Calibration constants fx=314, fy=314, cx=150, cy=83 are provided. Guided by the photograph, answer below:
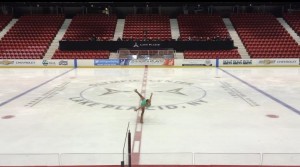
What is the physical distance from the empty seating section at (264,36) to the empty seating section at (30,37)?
1935cm

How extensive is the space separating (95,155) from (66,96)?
308 inches

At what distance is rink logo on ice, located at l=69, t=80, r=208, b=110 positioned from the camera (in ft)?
37.5

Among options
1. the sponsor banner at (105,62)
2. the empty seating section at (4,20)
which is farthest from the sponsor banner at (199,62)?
the empty seating section at (4,20)

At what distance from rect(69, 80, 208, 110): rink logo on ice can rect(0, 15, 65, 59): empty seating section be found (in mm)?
14440

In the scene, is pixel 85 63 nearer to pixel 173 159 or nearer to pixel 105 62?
pixel 105 62

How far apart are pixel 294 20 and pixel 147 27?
16.5 meters

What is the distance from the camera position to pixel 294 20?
35000 millimetres

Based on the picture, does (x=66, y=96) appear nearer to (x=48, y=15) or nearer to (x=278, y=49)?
(x=278, y=49)

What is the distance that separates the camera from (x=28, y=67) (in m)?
25.6

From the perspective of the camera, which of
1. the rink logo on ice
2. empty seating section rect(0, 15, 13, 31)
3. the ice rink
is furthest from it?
empty seating section rect(0, 15, 13, 31)

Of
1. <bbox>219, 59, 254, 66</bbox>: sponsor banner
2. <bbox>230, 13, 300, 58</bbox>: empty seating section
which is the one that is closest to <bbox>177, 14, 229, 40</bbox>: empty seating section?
<bbox>230, 13, 300, 58</bbox>: empty seating section

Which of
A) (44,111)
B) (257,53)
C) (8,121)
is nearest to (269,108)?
(44,111)

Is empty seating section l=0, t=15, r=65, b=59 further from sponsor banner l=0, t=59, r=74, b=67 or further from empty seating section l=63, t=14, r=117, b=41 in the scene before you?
empty seating section l=63, t=14, r=117, b=41

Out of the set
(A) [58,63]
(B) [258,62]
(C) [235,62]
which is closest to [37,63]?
(A) [58,63]
